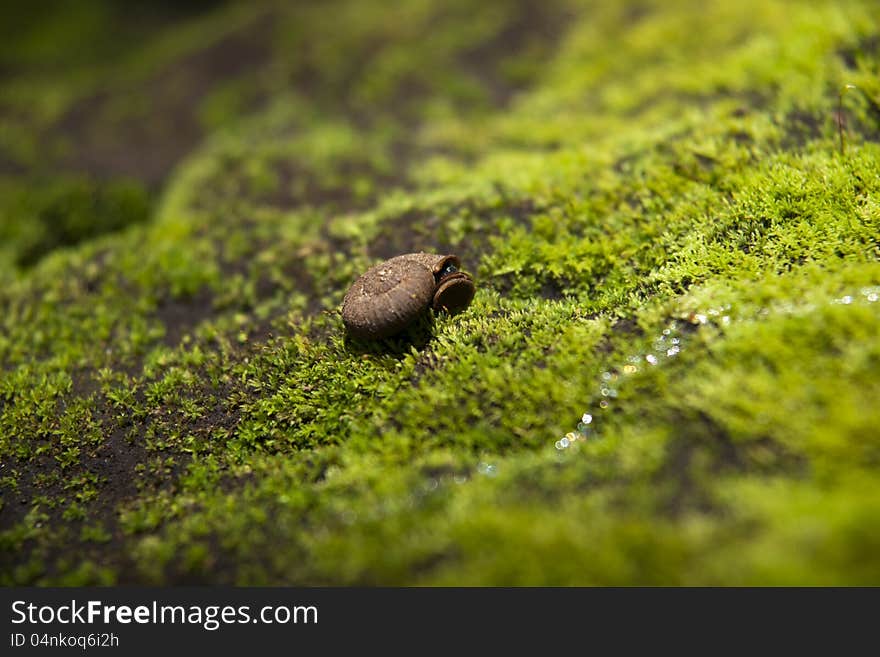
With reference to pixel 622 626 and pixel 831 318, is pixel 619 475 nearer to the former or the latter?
pixel 622 626

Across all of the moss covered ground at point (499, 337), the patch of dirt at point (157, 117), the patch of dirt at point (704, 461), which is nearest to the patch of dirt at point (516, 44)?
the moss covered ground at point (499, 337)

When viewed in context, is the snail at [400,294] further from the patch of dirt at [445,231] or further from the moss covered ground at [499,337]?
the patch of dirt at [445,231]

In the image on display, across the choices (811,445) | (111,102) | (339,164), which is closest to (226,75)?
(111,102)

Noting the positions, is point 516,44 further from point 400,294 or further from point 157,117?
point 400,294

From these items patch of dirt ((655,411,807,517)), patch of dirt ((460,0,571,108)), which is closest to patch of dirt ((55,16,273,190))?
patch of dirt ((460,0,571,108))

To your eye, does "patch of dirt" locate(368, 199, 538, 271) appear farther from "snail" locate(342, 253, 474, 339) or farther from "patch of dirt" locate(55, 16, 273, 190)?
"patch of dirt" locate(55, 16, 273, 190)
